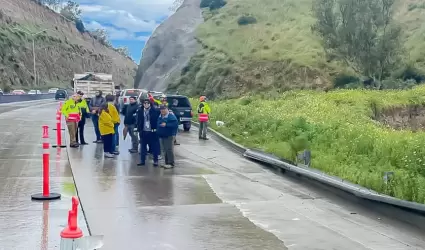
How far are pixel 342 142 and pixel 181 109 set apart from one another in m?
11.0

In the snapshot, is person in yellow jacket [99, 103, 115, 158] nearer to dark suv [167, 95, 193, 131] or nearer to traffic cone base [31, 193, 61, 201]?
traffic cone base [31, 193, 61, 201]

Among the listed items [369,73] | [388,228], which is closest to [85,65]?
[369,73]

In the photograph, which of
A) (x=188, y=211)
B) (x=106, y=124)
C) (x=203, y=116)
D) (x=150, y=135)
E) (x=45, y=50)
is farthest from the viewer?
(x=45, y=50)

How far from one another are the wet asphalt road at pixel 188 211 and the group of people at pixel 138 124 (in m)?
0.63

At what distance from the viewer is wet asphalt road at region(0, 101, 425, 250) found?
8.09m

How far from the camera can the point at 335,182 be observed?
1189 cm

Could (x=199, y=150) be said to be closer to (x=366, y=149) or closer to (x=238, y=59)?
(x=366, y=149)

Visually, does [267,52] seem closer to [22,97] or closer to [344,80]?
[344,80]

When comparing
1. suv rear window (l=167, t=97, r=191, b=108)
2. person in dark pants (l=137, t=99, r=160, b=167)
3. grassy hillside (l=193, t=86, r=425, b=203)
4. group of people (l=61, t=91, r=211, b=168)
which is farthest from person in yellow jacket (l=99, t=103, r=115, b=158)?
suv rear window (l=167, t=97, r=191, b=108)

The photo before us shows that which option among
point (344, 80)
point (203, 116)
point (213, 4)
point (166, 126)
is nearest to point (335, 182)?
point (166, 126)

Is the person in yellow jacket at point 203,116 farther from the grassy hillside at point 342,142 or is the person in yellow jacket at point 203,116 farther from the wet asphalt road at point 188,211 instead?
the wet asphalt road at point 188,211

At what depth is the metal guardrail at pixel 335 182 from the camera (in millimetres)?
9438

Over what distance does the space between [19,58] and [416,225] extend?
85189mm

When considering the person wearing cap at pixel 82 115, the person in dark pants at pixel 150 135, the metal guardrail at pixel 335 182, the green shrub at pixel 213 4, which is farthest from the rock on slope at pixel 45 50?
the metal guardrail at pixel 335 182
